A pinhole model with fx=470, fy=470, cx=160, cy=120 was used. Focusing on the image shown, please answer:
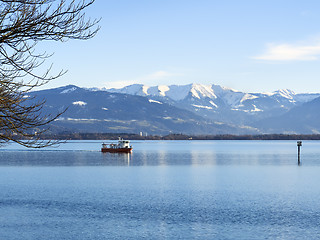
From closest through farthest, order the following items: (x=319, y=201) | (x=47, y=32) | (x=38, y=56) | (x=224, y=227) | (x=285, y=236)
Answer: (x=47, y=32)
(x=38, y=56)
(x=285, y=236)
(x=224, y=227)
(x=319, y=201)

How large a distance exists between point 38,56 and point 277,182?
65.3 metres

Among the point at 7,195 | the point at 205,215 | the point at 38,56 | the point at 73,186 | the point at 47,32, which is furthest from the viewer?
the point at 73,186

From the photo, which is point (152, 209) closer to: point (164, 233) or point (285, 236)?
point (164, 233)

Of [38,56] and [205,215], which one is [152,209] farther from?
[38,56]

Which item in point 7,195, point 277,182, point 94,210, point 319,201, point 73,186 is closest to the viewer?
point 94,210

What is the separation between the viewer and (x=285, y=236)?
37.6 m

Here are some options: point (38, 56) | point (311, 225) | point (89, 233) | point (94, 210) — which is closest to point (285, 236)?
point (311, 225)

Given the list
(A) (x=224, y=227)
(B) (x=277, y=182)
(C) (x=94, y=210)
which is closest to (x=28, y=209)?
(C) (x=94, y=210)

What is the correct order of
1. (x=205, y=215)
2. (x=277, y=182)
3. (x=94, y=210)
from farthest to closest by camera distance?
1. (x=277, y=182)
2. (x=94, y=210)
3. (x=205, y=215)

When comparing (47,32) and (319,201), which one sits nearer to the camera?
(47,32)

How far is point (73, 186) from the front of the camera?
73.6m

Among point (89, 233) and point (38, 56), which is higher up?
point (38, 56)

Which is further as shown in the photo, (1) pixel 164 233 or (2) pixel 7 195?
(2) pixel 7 195

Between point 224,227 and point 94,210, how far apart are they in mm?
15491
